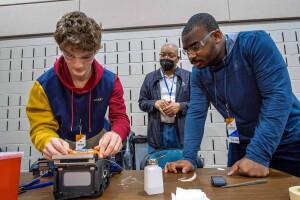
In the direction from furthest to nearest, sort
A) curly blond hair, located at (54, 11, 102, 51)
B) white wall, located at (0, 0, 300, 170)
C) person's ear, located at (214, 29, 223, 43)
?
white wall, located at (0, 0, 300, 170) < person's ear, located at (214, 29, 223, 43) < curly blond hair, located at (54, 11, 102, 51)

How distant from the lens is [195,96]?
4.67ft

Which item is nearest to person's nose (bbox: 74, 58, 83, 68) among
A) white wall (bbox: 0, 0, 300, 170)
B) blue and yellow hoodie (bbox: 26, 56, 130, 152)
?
blue and yellow hoodie (bbox: 26, 56, 130, 152)

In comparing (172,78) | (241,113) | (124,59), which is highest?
(124,59)

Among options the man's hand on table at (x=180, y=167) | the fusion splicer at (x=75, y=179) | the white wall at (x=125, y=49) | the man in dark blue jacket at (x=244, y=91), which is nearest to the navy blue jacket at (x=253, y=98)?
the man in dark blue jacket at (x=244, y=91)

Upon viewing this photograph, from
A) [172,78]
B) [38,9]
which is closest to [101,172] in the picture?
[172,78]

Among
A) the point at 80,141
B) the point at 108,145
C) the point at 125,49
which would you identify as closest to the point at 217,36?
the point at 108,145

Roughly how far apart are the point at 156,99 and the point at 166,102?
0.82 ft

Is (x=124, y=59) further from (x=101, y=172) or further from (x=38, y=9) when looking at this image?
(x=101, y=172)

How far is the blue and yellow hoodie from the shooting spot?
1136mm

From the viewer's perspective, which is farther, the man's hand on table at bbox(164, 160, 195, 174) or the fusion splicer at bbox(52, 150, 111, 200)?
the man's hand on table at bbox(164, 160, 195, 174)

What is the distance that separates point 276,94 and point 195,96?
486mm

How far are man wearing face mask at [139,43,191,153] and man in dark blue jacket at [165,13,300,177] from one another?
1.06m

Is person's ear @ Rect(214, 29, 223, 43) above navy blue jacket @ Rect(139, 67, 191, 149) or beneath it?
above

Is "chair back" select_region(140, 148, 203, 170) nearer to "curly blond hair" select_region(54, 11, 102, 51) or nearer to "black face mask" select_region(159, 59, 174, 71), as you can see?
"curly blond hair" select_region(54, 11, 102, 51)
